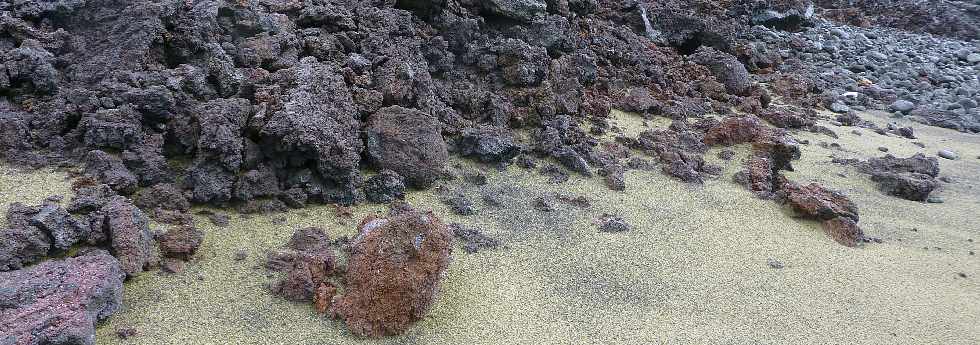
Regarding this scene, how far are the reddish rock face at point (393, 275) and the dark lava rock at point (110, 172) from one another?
111 cm

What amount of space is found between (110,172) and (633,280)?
235 centimetres

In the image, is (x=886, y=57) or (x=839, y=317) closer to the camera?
(x=839, y=317)

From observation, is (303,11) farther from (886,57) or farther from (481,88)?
(886,57)

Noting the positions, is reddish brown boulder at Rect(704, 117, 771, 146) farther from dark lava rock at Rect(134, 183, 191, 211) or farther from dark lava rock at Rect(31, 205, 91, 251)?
dark lava rock at Rect(31, 205, 91, 251)

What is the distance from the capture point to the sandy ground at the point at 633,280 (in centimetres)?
261

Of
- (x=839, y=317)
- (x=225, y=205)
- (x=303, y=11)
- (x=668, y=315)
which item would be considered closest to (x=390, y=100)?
(x=303, y=11)

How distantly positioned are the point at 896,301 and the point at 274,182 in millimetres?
2942

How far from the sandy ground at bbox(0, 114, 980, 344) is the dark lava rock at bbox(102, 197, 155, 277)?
8 centimetres

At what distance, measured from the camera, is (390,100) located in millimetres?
3979

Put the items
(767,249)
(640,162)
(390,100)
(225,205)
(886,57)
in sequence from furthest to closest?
(886,57) → (640,162) → (390,100) → (767,249) → (225,205)

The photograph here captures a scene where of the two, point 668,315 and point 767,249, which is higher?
point 668,315

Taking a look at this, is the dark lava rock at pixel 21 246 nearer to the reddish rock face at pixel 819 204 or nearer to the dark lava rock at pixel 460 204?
the dark lava rock at pixel 460 204

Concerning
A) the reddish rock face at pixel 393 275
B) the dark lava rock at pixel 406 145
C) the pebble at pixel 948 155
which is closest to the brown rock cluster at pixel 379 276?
the reddish rock face at pixel 393 275

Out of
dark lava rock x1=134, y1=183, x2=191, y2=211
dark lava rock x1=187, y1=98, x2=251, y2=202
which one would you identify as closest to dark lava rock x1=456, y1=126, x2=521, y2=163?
dark lava rock x1=187, y1=98, x2=251, y2=202
